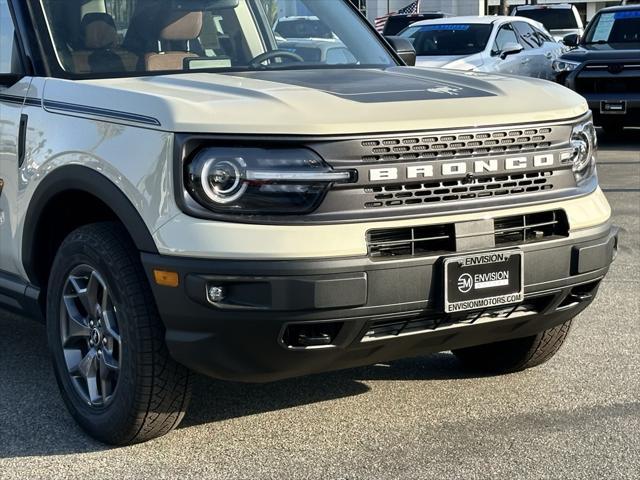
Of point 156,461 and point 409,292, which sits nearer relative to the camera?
point 409,292

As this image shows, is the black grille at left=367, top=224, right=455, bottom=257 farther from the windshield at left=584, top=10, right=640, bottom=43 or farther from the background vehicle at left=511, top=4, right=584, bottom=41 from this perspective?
→ the background vehicle at left=511, top=4, right=584, bottom=41

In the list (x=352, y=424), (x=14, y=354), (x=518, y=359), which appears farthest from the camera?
(x=14, y=354)

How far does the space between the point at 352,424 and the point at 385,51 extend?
2.06 m

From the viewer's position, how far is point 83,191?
402 cm

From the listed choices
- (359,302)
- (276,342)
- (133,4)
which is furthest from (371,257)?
(133,4)

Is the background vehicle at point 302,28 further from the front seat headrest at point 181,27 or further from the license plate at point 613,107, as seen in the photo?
the license plate at point 613,107

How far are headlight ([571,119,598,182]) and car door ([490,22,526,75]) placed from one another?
11377mm

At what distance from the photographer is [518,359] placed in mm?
4754

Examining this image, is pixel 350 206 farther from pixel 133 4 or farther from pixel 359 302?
pixel 133 4

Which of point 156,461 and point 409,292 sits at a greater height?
point 409,292

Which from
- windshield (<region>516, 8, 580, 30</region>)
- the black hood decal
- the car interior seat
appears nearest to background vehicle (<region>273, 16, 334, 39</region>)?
the car interior seat

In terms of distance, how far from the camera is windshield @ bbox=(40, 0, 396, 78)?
4.55m

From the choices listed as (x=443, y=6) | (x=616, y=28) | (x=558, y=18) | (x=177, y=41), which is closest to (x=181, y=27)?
(x=177, y=41)

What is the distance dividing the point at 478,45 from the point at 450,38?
431 mm
